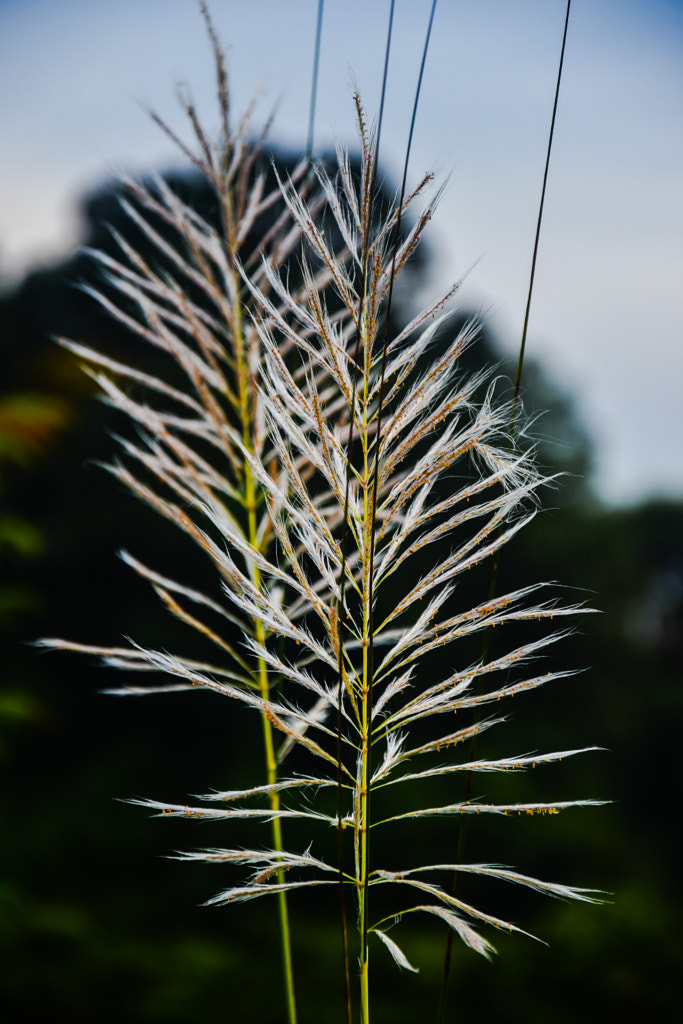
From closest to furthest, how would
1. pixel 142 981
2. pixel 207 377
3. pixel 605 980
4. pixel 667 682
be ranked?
1. pixel 207 377
2. pixel 142 981
3. pixel 605 980
4. pixel 667 682

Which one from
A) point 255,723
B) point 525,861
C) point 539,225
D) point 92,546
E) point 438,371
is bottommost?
point 525,861

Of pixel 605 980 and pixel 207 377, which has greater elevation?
pixel 207 377

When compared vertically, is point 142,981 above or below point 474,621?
below

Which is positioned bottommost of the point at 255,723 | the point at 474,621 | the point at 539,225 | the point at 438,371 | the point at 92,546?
→ the point at 255,723

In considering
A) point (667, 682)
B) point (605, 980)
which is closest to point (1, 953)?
point (605, 980)

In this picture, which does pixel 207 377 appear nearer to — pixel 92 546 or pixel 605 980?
pixel 605 980

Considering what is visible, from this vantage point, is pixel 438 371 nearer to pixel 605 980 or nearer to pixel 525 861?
pixel 605 980

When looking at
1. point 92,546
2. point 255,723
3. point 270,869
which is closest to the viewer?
point 270,869

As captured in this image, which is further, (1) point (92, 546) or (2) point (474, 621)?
(1) point (92, 546)

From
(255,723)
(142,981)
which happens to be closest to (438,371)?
(142,981)
